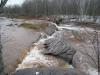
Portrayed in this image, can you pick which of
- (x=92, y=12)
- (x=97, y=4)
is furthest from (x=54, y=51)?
(x=97, y=4)

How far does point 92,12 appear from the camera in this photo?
4641 cm

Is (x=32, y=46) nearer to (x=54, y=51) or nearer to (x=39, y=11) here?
(x=54, y=51)

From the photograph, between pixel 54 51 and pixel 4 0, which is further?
pixel 54 51

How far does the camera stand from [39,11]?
66.9m

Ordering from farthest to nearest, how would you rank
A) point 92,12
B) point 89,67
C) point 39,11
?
1. point 39,11
2. point 92,12
3. point 89,67

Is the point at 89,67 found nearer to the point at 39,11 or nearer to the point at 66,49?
the point at 66,49

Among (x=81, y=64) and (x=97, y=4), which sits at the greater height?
(x=97, y=4)

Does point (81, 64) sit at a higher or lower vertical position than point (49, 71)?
lower

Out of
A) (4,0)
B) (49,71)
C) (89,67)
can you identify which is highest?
(4,0)

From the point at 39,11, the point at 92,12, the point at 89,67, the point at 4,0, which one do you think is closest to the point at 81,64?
the point at 89,67

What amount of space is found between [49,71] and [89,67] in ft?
12.3

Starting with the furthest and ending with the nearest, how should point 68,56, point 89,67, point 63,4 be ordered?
point 63,4 < point 68,56 < point 89,67

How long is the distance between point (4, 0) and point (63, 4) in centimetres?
5979

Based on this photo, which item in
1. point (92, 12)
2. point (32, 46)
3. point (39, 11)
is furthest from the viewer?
point (39, 11)
